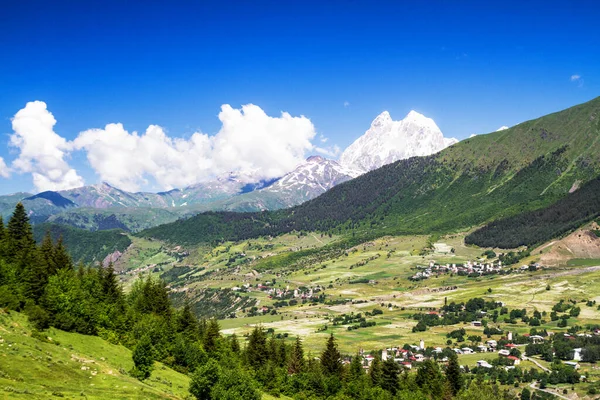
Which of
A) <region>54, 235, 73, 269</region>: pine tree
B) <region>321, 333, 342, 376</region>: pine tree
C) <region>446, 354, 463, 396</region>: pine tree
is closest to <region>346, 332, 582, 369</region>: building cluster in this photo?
<region>446, 354, 463, 396</region>: pine tree

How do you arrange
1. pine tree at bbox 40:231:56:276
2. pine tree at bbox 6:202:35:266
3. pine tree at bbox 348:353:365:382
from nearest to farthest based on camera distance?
pine tree at bbox 40:231:56:276 → pine tree at bbox 6:202:35:266 → pine tree at bbox 348:353:365:382

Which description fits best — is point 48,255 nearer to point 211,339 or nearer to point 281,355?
point 211,339

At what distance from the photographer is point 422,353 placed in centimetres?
18000

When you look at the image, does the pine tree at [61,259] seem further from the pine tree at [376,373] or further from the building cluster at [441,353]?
the building cluster at [441,353]

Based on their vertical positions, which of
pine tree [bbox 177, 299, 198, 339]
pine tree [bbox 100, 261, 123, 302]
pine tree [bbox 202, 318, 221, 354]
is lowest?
pine tree [bbox 202, 318, 221, 354]

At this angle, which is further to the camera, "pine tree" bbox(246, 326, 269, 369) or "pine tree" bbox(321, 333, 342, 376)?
"pine tree" bbox(321, 333, 342, 376)

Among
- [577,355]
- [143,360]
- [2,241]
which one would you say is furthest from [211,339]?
[577,355]

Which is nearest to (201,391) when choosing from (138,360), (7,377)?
(138,360)

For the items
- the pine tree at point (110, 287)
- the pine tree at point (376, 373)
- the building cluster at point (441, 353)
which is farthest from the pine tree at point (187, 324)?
the building cluster at point (441, 353)

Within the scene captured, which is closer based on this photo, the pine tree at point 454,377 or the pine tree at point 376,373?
the pine tree at point 376,373

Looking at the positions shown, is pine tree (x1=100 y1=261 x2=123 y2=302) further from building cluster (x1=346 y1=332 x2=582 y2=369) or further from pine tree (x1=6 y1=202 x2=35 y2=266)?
building cluster (x1=346 y1=332 x2=582 y2=369)

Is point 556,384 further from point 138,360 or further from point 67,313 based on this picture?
point 67,313

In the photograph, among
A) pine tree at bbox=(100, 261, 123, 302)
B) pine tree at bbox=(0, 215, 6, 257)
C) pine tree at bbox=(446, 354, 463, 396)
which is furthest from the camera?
pine tree at bbox=(446, 354, 463, 396)

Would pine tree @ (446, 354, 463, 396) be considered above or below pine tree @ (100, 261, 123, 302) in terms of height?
below
